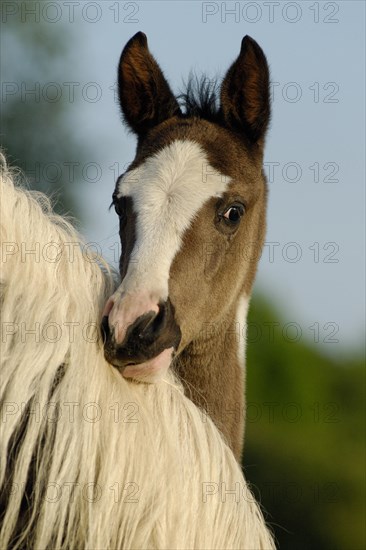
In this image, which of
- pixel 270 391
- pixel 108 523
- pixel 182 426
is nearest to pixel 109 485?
pixel 108 523

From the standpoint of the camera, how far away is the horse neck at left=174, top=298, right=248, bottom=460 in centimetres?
420

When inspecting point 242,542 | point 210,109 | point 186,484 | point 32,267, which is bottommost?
point 242,542

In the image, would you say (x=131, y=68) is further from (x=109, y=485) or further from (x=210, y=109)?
(x=109, y=485)

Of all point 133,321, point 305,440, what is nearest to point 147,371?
point 133,321

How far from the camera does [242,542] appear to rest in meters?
2.74

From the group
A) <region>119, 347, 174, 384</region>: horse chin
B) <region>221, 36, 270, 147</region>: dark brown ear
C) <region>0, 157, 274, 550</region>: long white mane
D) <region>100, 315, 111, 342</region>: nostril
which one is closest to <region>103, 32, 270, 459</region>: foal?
<region>221, 36, 270, 147</region>: dark brown ear

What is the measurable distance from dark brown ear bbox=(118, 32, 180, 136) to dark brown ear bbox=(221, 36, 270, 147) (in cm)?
27

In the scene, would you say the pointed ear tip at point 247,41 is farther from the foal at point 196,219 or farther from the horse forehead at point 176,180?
the horse forehead at point 176,180

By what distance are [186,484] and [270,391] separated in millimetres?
19159

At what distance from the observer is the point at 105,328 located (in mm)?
2850

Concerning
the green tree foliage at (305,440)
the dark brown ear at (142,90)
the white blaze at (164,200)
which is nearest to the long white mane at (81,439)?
the white blaze at (164,200)

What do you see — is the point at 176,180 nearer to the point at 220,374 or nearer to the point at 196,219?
the point at 196,219

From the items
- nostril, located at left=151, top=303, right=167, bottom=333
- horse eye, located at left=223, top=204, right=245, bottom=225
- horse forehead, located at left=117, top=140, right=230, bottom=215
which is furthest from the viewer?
horse eye, located at left=223, top=204, right=245, bottom=225

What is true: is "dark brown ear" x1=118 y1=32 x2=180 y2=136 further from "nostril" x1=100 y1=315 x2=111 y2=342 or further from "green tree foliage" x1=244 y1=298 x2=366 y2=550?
"green tree foliage" x1=244 y1=298 x2=366 y2=550
